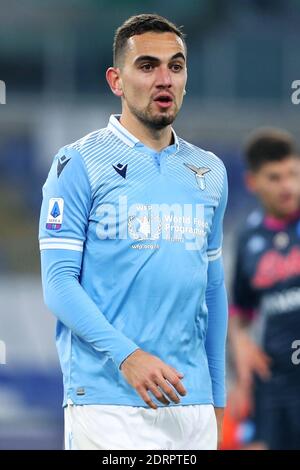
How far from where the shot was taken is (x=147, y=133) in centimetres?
425

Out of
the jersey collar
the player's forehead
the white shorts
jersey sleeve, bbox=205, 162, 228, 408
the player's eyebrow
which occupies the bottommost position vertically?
the white shorts

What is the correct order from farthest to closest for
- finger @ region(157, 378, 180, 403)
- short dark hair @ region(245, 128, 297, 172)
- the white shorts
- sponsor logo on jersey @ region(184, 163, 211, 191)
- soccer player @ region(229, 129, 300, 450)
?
short dark hair @ region(245, 128, 297, 172), soccer player @ region(229, 129, 300, 450), sponsor logo on jersey @ region(184, 163, 211, 191), the white shorts, finger @ region(157, 378, 180, 403)

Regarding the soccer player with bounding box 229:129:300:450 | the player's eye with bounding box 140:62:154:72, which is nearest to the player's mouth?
the player's eye with bounding box 140:62:154:72

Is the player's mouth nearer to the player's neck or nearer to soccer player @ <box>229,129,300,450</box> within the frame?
the player's neck

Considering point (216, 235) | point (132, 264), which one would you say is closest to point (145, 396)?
point (132, 264)

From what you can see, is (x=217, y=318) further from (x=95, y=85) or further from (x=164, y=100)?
(x=95, y=85)

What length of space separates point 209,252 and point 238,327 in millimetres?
4200

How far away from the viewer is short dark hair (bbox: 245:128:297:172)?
329 inches

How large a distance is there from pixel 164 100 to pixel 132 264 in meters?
0.56

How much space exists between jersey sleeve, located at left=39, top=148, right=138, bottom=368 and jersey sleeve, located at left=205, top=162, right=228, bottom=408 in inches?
21.0

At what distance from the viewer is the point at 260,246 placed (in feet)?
27.2

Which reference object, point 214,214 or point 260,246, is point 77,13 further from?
point 214,214

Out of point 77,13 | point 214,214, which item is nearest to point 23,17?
point 77,13
